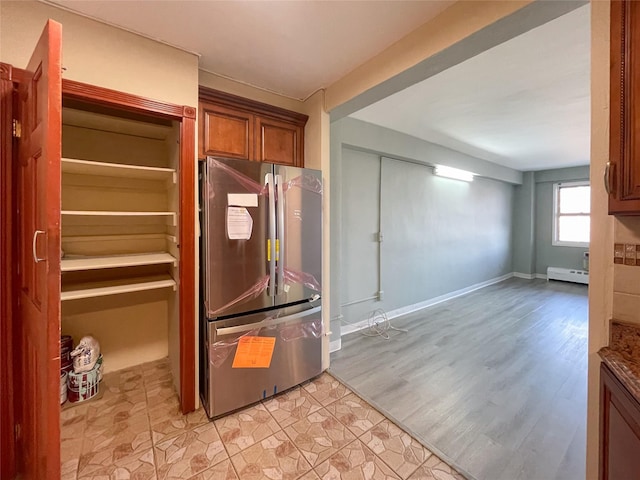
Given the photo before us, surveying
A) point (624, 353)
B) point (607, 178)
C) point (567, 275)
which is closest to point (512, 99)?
point (607, 178)

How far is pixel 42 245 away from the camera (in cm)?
98

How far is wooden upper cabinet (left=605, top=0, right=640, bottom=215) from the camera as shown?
918 millimetres

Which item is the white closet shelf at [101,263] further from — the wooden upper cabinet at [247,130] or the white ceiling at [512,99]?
the white ceiling at [512,99]

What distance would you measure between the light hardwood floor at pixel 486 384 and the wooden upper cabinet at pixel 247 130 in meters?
2.08

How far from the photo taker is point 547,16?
123 cm

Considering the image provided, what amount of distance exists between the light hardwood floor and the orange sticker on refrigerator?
771 millimetres

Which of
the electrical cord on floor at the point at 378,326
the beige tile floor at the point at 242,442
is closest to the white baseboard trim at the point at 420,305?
the electrical cord on floor at the point at 378,326

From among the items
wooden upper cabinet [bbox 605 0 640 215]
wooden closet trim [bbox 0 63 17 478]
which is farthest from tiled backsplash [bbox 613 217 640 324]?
wooden closet trim [bbox 0 63 17 478]

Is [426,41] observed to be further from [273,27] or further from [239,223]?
[239,223]

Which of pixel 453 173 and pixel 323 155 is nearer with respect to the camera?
pixel 323 155

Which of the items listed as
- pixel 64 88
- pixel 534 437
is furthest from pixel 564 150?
pixel 64 88

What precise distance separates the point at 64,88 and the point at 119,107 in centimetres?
24

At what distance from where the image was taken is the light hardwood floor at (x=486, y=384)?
1.56m

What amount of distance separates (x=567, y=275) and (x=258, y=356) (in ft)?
23.7
